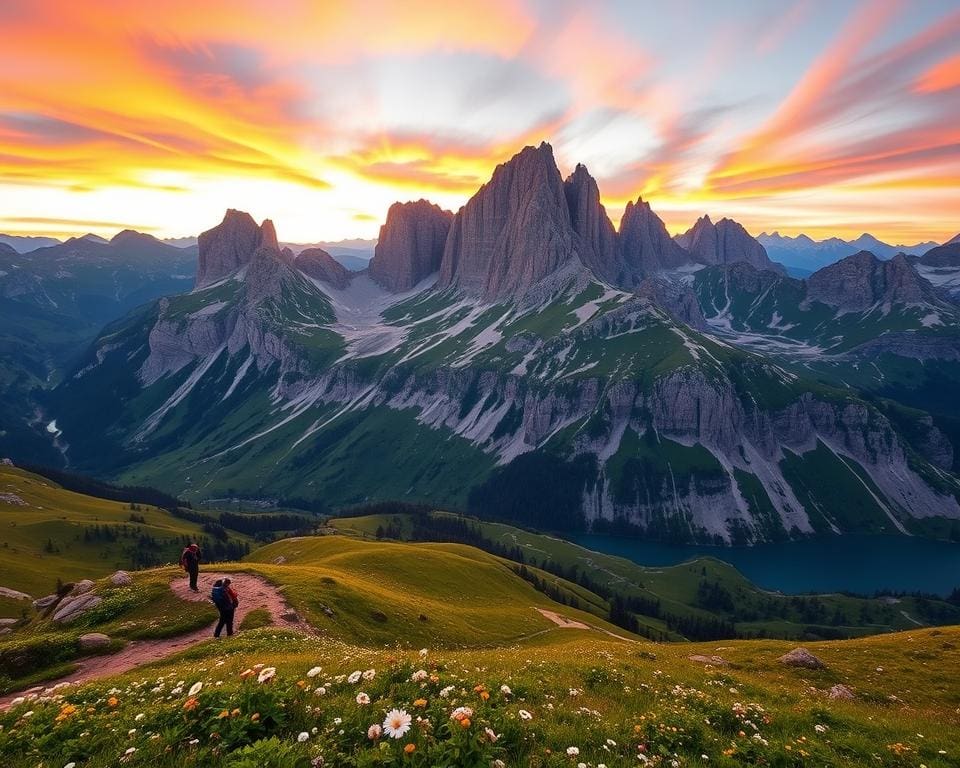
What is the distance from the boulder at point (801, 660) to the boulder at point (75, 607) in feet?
175

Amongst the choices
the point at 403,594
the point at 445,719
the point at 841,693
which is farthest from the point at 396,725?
the point at 403,594

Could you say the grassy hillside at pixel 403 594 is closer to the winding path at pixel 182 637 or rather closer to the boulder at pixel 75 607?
the winding path at pixel 182 637

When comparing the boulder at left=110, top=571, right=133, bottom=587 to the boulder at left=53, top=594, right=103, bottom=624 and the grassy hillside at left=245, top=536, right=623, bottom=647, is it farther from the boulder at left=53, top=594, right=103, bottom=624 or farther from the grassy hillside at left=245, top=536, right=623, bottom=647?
the grassy hillside at left=245, top=536, right=623, bottom=647

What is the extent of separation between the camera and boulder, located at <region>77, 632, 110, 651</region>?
32.2 meters

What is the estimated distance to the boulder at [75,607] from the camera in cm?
3891

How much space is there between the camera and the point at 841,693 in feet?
101

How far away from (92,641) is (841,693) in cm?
4624

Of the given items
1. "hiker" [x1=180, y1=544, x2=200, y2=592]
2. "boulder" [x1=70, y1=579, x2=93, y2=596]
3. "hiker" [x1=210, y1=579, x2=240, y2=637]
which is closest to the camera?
"hiker" [x1=210, y1=579, x2=240, y2=637]

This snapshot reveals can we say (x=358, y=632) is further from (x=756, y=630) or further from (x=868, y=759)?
(x=756, y=630)

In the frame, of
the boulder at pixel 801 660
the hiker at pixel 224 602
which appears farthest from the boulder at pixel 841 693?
the hiker at pixel 224 602

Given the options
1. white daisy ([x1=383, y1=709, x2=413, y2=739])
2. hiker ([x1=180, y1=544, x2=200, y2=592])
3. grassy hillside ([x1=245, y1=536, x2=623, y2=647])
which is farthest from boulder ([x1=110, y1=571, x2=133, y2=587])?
white daisy ([x1=383, y1=709, x2=413, y2=739])

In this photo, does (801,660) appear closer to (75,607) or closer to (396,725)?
(396,725)

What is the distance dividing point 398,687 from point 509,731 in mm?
3447

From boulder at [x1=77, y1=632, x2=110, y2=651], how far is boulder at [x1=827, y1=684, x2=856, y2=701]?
1748 inches
